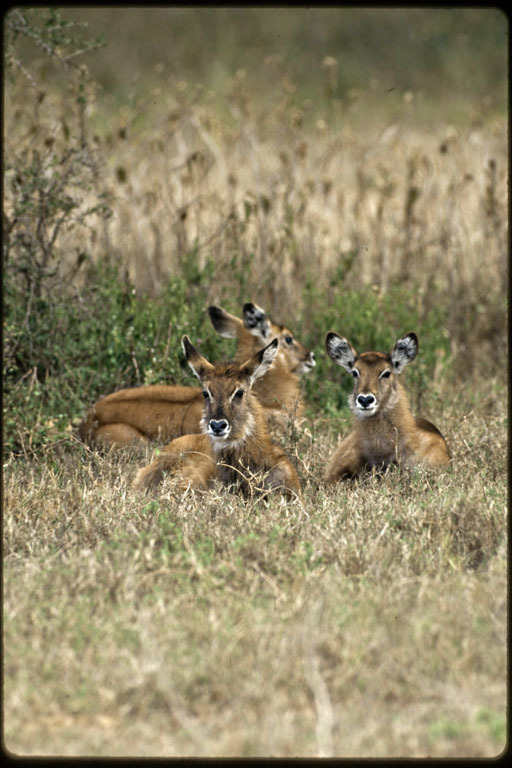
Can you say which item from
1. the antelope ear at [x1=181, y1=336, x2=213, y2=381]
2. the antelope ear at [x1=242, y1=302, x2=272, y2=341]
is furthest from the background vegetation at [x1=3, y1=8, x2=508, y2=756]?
the antelope ear at [x1=181, y1=336, x2=213, y2=381]

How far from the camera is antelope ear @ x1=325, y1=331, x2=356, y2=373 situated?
829 cm

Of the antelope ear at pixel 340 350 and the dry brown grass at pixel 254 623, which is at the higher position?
the antelope ear at pixel 340 350

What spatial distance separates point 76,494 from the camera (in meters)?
6.56

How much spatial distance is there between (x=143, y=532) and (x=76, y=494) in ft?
2.69

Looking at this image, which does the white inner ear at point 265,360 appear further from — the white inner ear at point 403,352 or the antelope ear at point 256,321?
the antelope ear at point 256,321

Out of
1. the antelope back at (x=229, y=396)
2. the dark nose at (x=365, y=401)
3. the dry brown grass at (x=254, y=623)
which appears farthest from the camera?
the dark nose at (x=365, y=401)

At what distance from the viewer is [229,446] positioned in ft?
24.6

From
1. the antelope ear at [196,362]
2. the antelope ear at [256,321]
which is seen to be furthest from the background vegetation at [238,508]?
the antelope ear at [196,362]

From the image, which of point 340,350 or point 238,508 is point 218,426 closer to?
point 238,508

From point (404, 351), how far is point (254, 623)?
3704 millimetres

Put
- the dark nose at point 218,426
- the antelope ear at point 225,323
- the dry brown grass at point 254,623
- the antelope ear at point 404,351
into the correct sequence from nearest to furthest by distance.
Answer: the dry brown grass at point 254,623, the dark nose at point 218,426, the antelope ear at point 404,351, the antelope ear at point 225,323

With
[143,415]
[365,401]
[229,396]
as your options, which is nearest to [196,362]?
A: [229,396]

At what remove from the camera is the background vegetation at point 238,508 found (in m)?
4.40

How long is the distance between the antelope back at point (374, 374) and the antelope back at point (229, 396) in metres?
0.70
